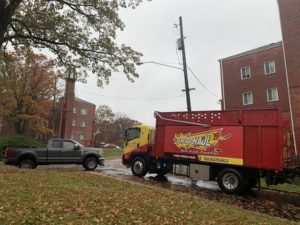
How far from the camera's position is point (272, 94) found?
29.2m

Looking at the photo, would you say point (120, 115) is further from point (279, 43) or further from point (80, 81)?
point (80, 81)

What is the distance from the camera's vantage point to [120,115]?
102062 mm

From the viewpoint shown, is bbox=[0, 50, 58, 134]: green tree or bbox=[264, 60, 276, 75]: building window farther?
bbox=[0, 50, 58, 134]: green tree

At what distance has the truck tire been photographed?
12.1m

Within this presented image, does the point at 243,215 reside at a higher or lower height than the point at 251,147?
lower

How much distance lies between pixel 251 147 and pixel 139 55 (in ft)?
27.2

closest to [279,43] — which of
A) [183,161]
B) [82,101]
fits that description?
[183,161]

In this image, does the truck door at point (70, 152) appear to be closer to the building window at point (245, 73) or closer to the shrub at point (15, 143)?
the shrub at point (15, 143)

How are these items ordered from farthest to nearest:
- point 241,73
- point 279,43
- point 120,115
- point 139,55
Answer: point 120,115
point 241,73
point 279,43
point 139,55

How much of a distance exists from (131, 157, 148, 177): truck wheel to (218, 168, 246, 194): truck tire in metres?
4.80

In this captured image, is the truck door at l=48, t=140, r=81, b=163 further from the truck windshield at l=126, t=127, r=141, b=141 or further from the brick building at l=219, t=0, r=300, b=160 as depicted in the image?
the brick building at l=219, t=0, r=300, b=160

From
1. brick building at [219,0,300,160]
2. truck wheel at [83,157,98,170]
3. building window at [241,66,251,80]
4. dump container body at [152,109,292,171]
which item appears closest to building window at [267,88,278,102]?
brick building at [219,0,300,160]

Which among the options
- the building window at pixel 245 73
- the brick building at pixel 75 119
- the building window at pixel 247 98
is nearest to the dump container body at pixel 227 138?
the building window at pixel 247 98

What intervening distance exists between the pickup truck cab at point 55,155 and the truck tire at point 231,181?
372 inches
